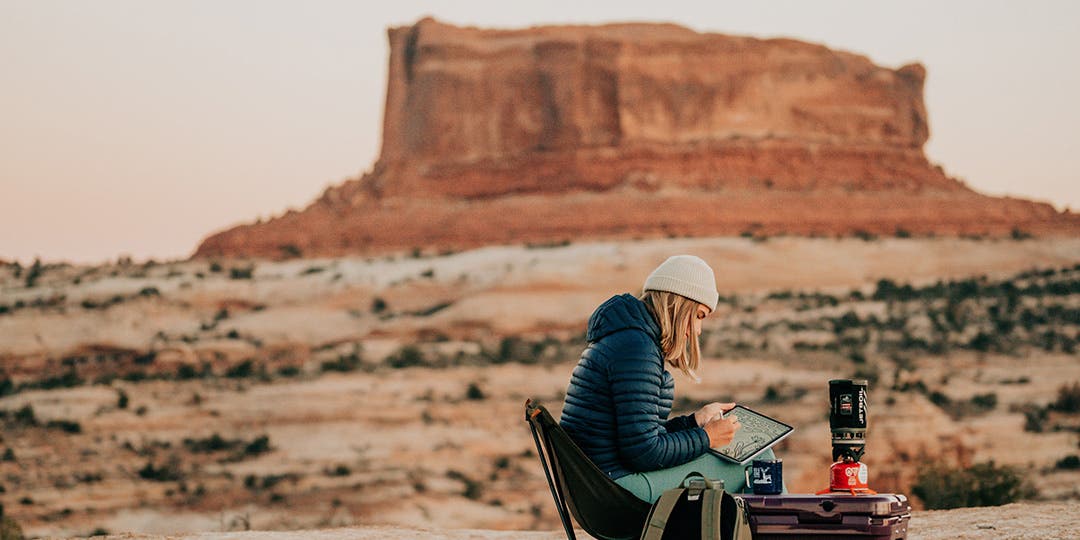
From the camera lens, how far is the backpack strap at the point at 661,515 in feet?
14.4

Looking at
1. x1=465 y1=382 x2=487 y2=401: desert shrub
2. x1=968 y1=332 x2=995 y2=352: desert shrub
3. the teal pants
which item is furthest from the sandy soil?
x1=968 y1=332 x2=995 y2=352: desert shrub

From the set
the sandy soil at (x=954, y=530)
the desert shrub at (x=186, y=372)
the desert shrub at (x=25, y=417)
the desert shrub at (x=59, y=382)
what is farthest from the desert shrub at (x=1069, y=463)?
the desert shrub at (x=59, y=382)

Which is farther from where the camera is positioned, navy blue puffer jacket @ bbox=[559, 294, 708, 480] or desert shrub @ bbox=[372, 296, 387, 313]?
desert shrub @ bbox=[372, 296, 387, 313]

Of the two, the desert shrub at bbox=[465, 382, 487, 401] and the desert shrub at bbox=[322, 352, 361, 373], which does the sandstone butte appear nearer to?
the desert shrub at bbox=[322, 352, 361, 373]

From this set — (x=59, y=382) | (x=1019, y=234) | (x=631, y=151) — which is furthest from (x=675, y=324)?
(x=631, y=151)

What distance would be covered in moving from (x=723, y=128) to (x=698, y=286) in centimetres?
6141

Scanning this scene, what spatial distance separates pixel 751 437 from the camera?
15.9ft

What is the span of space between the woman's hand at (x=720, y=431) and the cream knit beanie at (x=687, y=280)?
38 cm

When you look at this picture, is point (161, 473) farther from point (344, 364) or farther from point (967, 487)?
point (967, 487)

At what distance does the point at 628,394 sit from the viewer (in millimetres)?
4586

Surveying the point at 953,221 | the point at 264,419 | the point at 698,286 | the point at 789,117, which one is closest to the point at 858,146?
the point at 789,117

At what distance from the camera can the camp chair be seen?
460cm

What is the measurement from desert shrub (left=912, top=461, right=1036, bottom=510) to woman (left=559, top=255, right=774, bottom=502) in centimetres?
800

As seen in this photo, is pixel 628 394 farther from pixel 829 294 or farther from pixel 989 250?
pixel 989 250
